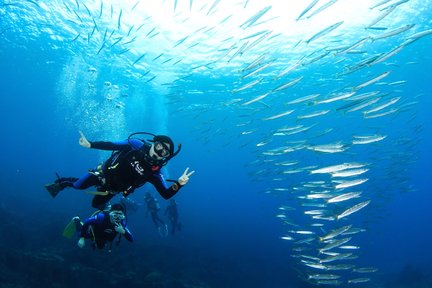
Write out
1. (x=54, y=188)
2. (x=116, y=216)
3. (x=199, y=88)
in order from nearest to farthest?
(x=116, y=216)
(x=54, y=188)
(x=199, y=88)

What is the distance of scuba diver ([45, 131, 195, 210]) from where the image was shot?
15.5 ft

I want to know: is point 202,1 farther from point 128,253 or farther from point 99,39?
point 128,253

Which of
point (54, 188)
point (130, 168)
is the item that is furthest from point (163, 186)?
point (54, 188)

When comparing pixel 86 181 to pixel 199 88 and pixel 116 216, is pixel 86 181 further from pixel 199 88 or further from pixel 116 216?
pixel 199 88

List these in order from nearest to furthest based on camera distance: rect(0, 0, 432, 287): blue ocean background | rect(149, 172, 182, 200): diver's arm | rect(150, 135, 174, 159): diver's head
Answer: rect(150, 135, 174, 159): diver's head < rect(149, 172, 182, 200): diver's arm < rect(0, 0, 432, 287): blue ocean background

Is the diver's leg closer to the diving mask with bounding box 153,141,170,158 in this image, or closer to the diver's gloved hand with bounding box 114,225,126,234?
the diver's gloved hand with bounding box 114,225,126,234

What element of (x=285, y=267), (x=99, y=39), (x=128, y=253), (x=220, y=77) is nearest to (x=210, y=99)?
(x=220, y=77)

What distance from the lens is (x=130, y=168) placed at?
4957mm

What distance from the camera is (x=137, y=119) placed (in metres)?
51.0

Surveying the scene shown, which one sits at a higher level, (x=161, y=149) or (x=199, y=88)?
(x=199, y=88)

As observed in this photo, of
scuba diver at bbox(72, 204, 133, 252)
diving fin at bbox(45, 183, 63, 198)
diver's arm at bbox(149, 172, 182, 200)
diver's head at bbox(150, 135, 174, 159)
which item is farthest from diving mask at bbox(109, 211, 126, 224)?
diver's head at bbox(150, 135, 174, 159)

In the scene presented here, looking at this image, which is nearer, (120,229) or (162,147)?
(162,147)

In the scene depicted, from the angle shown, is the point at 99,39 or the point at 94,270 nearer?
the point at 94,270

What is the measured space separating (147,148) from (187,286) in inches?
407
